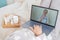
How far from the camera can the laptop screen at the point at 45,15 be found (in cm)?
105

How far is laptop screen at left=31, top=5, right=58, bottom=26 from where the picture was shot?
3.44ft

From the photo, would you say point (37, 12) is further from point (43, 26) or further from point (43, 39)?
point (43, 39)

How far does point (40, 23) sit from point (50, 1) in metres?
0.36

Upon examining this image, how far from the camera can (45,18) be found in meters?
1.09

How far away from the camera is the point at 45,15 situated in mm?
1087

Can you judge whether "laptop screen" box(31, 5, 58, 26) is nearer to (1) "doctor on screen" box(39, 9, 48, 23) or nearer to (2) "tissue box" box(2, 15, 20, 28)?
(1) "doctor on screen" box(39, 9, 48, 23)

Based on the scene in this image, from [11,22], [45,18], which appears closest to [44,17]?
[45,18]

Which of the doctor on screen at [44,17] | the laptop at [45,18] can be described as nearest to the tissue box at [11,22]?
the laptop at [45,18]

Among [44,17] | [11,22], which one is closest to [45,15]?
[44,17]

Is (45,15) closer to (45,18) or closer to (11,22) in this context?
(45,18)

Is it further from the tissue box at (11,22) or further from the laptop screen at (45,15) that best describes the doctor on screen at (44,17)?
the tissue box at (11,22)

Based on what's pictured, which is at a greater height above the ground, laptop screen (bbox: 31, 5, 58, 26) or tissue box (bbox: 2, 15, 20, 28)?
laptop screen (bbox: 31, 5, 58, 26)

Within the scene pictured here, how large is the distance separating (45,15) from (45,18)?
3 centimetres

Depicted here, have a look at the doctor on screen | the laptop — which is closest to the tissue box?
the laptop
